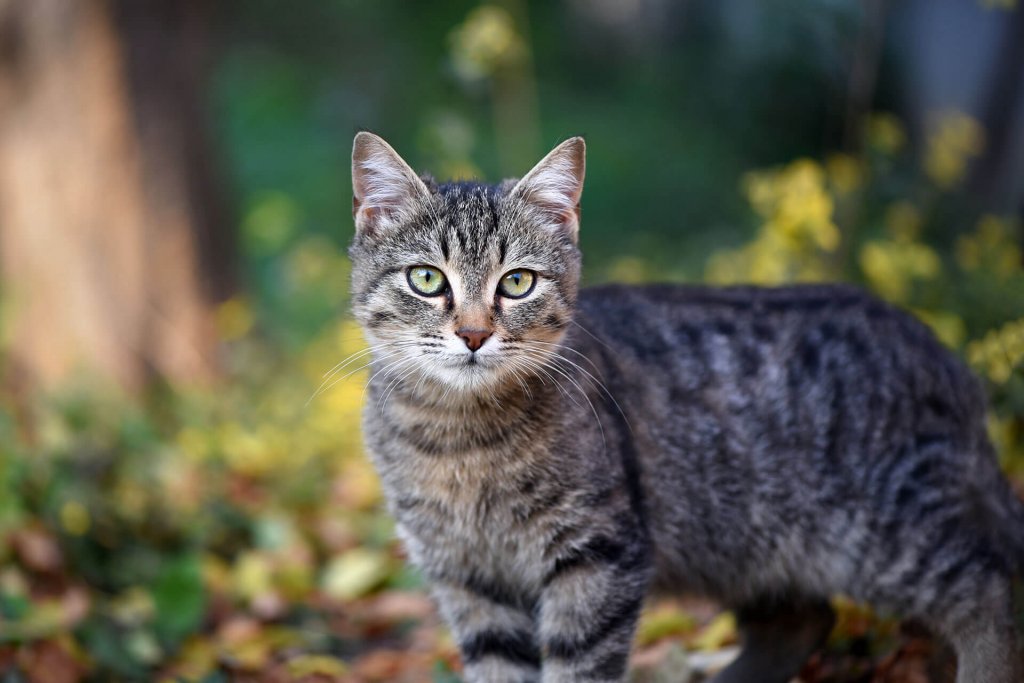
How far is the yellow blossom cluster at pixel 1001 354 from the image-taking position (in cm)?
332

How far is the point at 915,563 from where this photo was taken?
3027mm

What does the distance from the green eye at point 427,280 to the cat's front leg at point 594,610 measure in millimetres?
803

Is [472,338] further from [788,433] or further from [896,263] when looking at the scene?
[896,263]

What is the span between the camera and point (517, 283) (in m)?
3.00

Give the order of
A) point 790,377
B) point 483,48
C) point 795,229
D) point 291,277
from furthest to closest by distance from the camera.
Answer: point 291,277 → point 483,48 → point 795,229 → point 790,377

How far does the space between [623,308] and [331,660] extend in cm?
172

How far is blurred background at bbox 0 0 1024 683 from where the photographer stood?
4.03m

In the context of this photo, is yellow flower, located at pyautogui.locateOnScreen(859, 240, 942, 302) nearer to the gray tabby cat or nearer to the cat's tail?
the gray tabby cat

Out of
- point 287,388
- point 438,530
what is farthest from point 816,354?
point 287,388

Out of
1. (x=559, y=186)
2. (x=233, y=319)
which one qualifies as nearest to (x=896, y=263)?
(x=559, y=186)

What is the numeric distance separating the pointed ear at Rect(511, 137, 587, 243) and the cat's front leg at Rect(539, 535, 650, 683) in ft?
3.03

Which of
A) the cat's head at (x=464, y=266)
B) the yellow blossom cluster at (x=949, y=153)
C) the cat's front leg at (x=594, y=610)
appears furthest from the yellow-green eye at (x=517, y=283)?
the yellow blossom cluster at (x=949, y=153)

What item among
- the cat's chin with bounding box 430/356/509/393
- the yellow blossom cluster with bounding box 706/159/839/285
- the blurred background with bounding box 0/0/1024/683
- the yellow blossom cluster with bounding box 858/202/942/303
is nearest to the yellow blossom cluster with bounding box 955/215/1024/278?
the blurred background with bounding box 0/0/1024/683

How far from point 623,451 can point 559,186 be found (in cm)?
78
